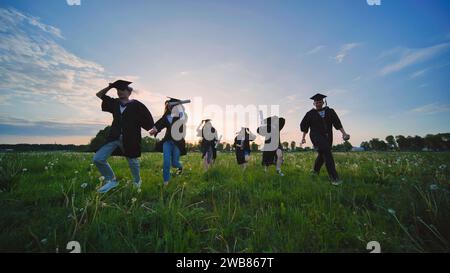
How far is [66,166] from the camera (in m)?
7.95

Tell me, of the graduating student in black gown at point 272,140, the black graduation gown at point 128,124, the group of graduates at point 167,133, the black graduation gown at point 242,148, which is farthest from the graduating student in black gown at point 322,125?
the black graduation gown at point 128,124

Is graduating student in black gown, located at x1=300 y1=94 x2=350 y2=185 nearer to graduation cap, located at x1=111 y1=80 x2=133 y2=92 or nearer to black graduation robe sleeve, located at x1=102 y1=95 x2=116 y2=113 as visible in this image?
graduation cap, located at x1=111 y1=80 x2=133 y2=92

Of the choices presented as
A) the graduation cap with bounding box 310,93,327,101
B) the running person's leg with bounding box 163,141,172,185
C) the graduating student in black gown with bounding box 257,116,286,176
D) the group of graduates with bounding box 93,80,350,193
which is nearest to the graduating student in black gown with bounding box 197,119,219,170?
the group of graduates with bounding box 93,80,350,193

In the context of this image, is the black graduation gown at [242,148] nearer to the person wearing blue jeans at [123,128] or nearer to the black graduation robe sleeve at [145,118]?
the black graduation robe sleeve at [145,118]

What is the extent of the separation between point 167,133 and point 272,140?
16.4ft

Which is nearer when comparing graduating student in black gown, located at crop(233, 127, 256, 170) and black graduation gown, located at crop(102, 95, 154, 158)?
black graduation gown, located at crop(102, 95, 154, 158)

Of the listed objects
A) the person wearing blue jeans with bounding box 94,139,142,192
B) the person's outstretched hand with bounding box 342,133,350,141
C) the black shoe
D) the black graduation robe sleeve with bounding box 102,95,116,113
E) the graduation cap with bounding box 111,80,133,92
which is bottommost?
the black shoe

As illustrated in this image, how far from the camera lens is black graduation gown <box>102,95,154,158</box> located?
536cm

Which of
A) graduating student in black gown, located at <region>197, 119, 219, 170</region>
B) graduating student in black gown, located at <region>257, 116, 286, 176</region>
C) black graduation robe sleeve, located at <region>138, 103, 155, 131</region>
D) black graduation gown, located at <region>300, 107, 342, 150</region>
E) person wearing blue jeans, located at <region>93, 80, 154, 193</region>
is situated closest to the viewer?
person wearing blue jeans, located at <region>93, 80, 154, 193</region>

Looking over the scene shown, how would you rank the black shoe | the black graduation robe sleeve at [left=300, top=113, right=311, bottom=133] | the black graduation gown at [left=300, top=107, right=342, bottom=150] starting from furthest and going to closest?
the black graduation robe sleeve at [left=300, top=113, right=311, bottom=133] < the black graduation gown at [left=300, top=107, right=342, bottom=150] < the black shoe

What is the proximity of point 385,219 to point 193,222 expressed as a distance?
2.95 meters
